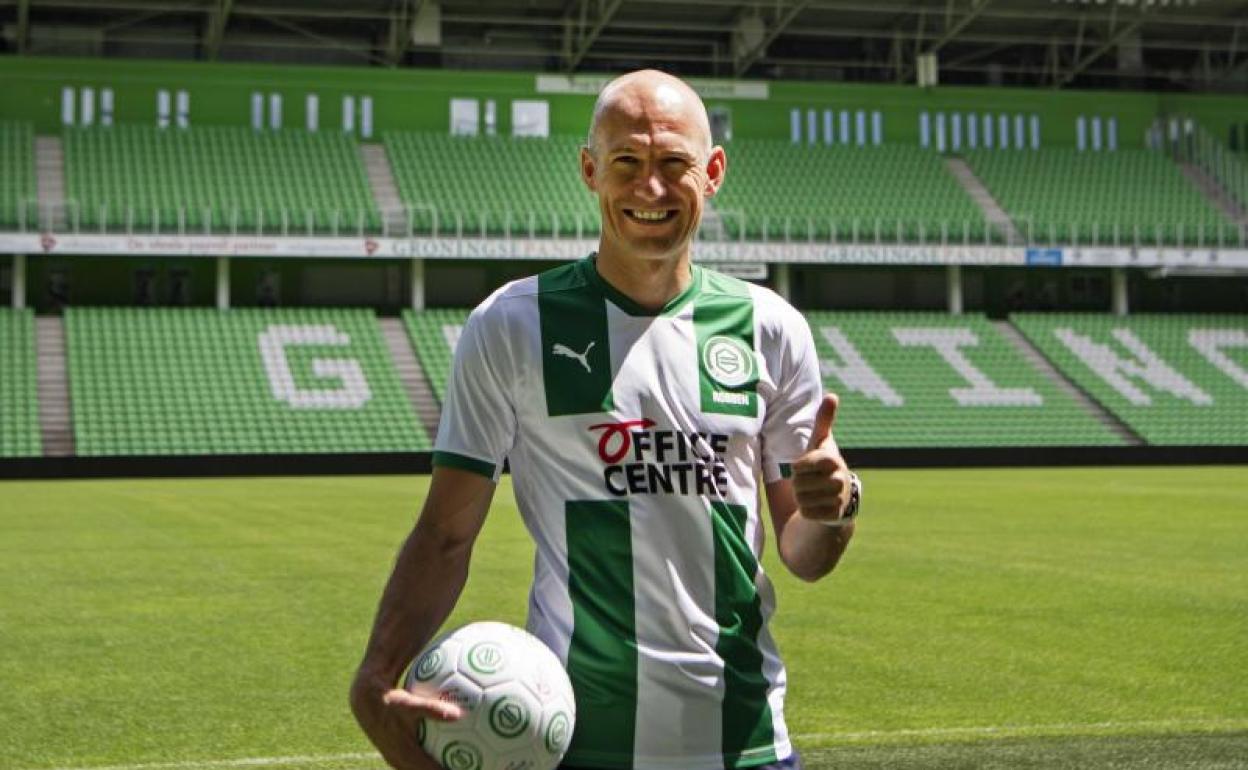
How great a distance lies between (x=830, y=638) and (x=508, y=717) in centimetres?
686

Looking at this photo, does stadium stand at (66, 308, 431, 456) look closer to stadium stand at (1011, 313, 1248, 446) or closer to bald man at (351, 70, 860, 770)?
stadium stand at (1011, 313, 1248, 446)

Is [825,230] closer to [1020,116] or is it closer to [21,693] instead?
[1020,116]

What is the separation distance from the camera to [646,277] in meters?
2.97

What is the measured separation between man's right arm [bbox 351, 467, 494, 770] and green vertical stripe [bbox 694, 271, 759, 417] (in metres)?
0.42

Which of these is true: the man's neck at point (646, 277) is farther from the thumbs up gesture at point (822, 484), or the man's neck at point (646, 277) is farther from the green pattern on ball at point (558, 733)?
the green pattern on ball at point (558, 733)

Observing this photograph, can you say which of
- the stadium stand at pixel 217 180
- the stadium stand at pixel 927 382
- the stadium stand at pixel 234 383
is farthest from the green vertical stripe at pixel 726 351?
the stadium stand at pixel 217 180

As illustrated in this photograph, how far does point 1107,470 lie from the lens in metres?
32.4


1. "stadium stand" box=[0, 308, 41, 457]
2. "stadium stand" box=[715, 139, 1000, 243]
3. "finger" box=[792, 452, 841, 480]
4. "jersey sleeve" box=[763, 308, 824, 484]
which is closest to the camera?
"finger" box=[792, 452, 841, 480]

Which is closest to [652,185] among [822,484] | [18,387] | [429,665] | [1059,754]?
[822,484]

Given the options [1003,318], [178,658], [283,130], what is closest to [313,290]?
[283,130]

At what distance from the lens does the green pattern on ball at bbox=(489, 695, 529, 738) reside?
8.99ft

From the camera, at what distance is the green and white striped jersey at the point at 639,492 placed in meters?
2.81

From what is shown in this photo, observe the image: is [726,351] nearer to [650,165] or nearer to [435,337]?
[650,165]

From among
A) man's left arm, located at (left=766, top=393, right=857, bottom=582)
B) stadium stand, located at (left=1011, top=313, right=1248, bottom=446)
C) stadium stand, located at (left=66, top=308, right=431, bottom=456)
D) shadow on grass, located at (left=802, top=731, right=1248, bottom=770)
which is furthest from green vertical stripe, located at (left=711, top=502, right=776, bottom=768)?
stadium stand, located at (left=1011, top=313, right=1248, bottom=446)
